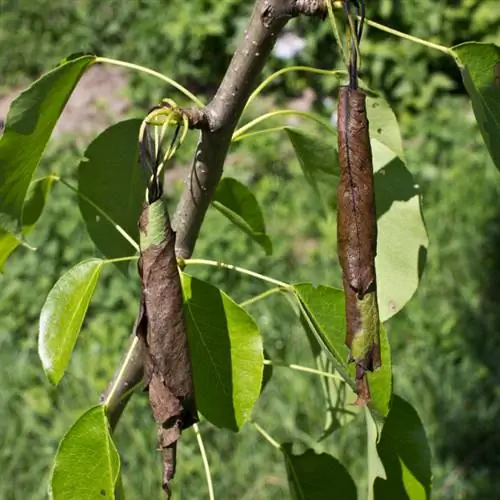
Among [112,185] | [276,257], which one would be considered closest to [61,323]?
[112,185]

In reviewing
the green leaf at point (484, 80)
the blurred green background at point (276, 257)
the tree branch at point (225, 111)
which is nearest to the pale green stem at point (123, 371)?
the tree branch at point (225, 111)

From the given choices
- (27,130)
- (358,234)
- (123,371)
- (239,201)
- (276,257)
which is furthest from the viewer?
(276,257)

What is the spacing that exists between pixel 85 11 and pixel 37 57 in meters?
0.34

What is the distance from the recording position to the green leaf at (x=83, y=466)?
0.77 meters

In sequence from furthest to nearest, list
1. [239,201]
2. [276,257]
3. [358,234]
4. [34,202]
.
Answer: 1. [276,257]
2. [239,201]
3. [34,202]
4. [358,234]

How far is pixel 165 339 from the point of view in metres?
0.66

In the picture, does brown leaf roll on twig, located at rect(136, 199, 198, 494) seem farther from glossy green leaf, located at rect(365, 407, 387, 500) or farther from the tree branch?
glossy green leaf, located at rect(365, 407, 387, 500)

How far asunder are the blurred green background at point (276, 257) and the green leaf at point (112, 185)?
1.20 m

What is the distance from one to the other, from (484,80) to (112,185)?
1.28 feet

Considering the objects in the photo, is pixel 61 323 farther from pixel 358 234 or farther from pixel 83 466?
pixel 358 234

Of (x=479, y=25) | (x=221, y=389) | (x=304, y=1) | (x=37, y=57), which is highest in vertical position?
(x=37, y=57)

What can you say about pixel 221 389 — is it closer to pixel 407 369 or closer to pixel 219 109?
pixel 219 109

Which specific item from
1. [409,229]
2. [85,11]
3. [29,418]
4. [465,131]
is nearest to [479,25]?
[465,131]

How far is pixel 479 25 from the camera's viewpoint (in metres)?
4.09
